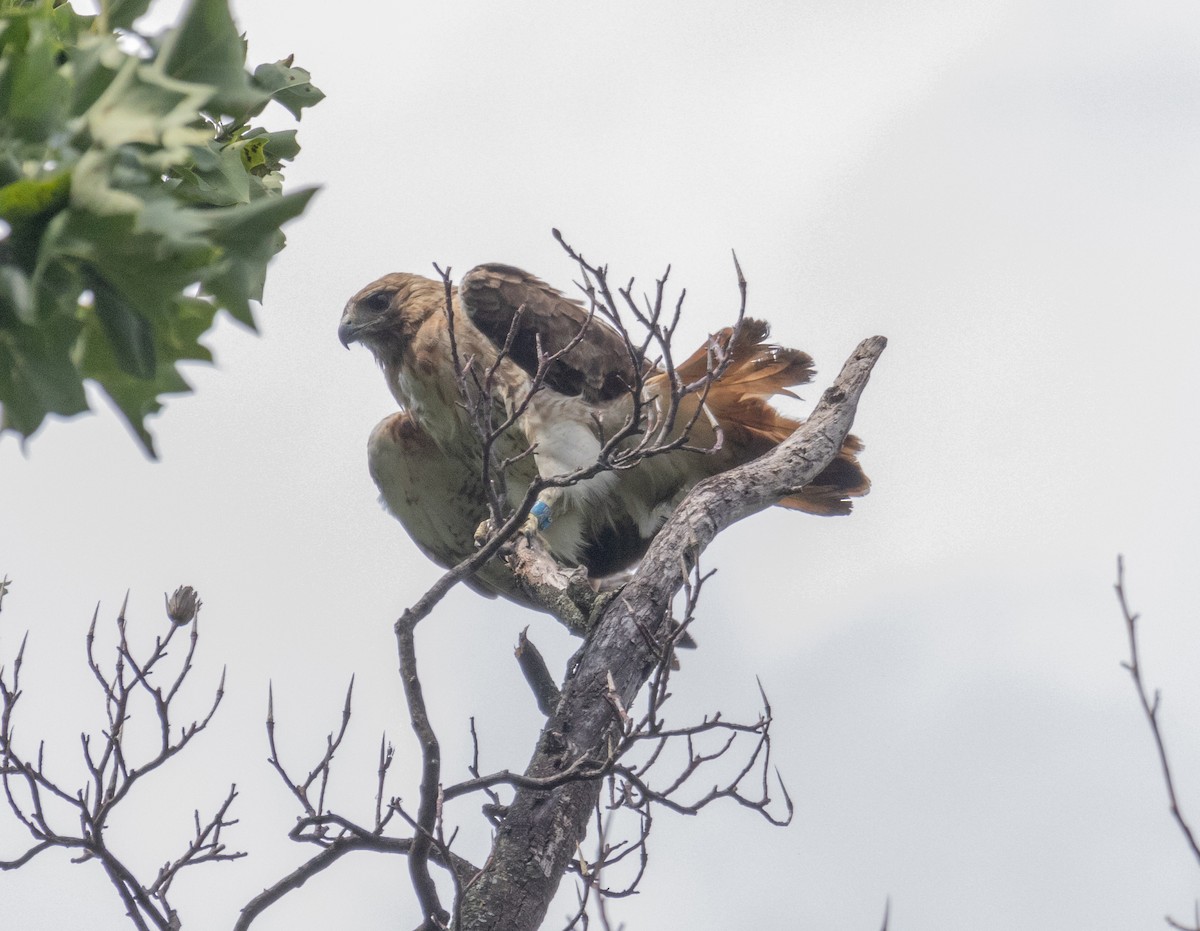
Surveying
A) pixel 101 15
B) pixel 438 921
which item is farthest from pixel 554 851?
pixel 101 15

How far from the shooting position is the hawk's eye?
6.26 meters

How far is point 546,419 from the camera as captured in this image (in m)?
5.32

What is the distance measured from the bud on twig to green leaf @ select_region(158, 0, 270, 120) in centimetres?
275

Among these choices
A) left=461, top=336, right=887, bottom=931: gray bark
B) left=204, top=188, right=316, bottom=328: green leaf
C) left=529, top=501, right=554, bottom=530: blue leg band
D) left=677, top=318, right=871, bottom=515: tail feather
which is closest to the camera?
left=204, top=188, right=316, bottom=328: green leaf

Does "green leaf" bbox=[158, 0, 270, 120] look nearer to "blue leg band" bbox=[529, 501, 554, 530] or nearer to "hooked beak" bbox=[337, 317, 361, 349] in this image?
"blue leg band" bbox=[529, 501, 554, 530]

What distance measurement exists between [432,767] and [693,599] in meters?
0.99

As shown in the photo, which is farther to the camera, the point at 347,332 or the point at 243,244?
the point at 347,332

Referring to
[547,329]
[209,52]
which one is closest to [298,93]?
[209,52]

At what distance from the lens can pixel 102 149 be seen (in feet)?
3.06

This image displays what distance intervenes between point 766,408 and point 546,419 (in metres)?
0.98

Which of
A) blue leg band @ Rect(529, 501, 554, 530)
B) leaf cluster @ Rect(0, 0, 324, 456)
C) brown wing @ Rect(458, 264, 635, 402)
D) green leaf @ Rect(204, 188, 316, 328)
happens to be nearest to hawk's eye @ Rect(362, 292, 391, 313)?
brown wing @ Rect(458, 264, 635, 402)

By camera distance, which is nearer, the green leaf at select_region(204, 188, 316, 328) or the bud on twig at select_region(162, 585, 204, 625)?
the green leaf at select_region(204, 188, 316, 328)

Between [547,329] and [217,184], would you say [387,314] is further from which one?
[217,184]

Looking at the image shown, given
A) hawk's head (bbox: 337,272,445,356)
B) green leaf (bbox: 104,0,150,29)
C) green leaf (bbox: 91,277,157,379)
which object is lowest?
green leaf (bbox: 91,277,157,379)
